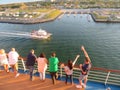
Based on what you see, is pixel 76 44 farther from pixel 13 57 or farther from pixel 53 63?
pixel 53 63

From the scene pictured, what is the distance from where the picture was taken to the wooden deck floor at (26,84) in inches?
274

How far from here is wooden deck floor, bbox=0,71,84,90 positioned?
274 inches

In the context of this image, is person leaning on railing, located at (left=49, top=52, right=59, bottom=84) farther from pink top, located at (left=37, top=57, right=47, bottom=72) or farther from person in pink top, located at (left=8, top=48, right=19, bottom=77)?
person in pink top, located at (left=8, top=48, right=19, bottom=77)

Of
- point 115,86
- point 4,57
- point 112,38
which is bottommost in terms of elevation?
point 112,38

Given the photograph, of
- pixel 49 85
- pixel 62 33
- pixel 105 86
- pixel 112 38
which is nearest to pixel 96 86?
pixel 105 86

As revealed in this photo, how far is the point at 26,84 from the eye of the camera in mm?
7219

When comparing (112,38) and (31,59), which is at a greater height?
(31,59)

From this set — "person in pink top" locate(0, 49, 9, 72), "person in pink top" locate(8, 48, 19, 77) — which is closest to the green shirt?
"person in pink top" locate(8, 48, 19, 77)

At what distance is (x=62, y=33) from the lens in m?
48.3

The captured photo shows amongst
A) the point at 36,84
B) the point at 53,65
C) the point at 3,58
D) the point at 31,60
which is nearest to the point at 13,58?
the point at 3,58

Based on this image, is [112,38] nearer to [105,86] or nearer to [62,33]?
[62,33]

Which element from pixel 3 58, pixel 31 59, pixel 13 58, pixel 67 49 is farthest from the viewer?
pixel 67 49

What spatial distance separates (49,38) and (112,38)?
12612 millimetres

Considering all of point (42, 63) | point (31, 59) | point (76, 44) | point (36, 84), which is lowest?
point (76, 44)
